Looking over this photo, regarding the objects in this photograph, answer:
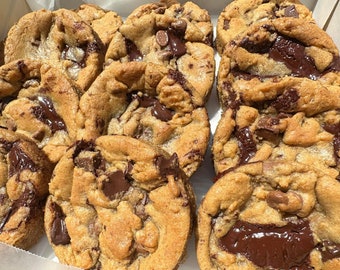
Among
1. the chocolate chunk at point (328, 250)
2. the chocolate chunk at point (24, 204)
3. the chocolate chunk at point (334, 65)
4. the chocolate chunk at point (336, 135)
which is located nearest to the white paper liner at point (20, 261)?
the chocolate chunk at point (24, 204)

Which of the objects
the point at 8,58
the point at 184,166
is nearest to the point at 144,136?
the point at 184,166

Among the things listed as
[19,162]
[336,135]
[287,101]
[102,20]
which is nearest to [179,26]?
[102,20]

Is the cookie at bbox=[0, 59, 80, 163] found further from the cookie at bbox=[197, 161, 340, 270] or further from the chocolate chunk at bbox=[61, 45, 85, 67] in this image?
the cookie at bbox=[197, 161, 340, 270]

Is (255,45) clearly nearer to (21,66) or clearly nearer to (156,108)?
(156,108)

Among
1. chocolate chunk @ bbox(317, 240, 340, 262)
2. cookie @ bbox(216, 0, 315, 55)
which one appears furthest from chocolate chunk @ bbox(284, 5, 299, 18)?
chocolate chunk @ bbox(317, 240, 340, 262)

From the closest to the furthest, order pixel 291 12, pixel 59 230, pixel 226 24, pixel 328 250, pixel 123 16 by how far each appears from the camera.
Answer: pixel 328 250 → pixel 59 230 → pixel 291 12 → pixel 226 24 → pixel 123 16
